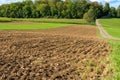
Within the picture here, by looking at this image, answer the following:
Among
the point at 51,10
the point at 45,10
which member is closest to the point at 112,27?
the point at 51,10

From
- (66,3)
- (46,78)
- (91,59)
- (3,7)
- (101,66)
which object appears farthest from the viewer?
(66,3)

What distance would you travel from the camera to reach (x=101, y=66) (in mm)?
13836

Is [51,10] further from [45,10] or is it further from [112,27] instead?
[112,27]

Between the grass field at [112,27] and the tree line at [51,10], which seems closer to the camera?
the grass field at [112,27]

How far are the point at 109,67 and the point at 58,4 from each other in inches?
5105

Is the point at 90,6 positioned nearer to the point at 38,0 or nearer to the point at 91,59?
the point at 38,0

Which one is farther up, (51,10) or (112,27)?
(51,10)

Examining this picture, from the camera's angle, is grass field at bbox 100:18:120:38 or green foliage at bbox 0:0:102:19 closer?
grass field at bbox 100:18:120:38

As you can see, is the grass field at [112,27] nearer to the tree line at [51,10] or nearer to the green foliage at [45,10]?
the tree line at [51,10]

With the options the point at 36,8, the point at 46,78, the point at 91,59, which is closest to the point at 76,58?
the point at 91,59

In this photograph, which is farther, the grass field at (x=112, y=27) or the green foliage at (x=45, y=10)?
the green foliage at (x=45, y=10)

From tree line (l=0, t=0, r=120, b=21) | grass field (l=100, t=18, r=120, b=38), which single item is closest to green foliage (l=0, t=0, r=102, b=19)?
tree line (l=0, t=0, r=120, b=21)

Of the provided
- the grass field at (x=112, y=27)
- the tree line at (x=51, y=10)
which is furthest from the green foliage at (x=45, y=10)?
the grass field at (x=112, y=27)

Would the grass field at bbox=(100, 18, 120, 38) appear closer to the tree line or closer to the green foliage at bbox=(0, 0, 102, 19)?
the tree line
